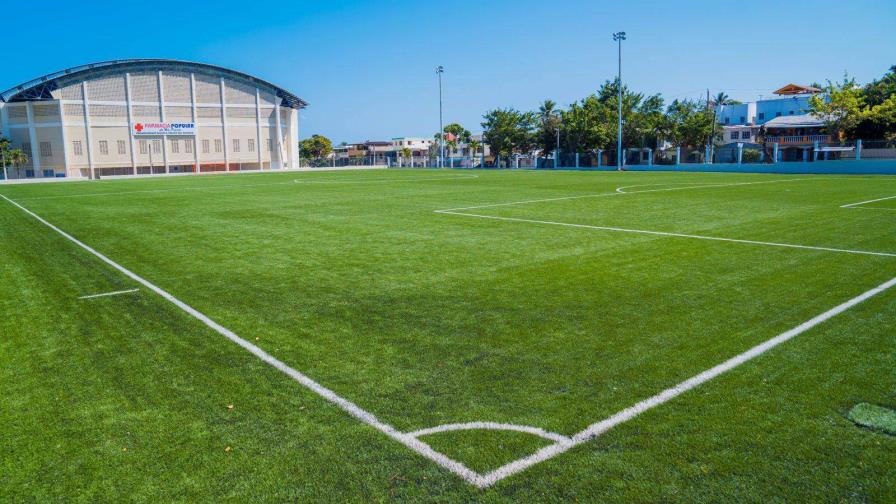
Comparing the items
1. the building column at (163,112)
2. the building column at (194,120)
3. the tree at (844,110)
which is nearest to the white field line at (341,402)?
the tree at (844,110)

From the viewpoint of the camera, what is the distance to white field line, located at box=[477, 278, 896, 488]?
3771 mm

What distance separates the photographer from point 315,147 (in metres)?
143

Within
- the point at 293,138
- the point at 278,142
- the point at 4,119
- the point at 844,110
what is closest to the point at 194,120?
the point at 278,142

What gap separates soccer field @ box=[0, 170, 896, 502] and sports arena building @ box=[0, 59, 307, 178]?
8157 cm

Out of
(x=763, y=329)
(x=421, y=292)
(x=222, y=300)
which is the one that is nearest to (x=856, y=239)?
(x=763, y=329)

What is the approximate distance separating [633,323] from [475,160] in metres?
91.2

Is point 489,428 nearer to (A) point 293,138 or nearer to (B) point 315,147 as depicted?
(A) point 293,138

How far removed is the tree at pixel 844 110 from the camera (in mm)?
59438

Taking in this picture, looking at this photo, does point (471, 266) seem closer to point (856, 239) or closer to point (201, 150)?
point (856, 239)

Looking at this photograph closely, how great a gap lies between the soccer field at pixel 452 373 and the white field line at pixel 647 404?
0.06ft

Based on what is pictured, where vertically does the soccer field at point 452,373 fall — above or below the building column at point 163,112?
below

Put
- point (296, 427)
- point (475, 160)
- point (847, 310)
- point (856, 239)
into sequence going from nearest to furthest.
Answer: point (296, 427) → point (847, 310) → point (856, 239) → point (475, 160)

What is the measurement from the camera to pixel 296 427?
4352 mm

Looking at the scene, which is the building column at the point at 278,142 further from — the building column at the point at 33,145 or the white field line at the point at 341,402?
the white field line at the point at 341,402
